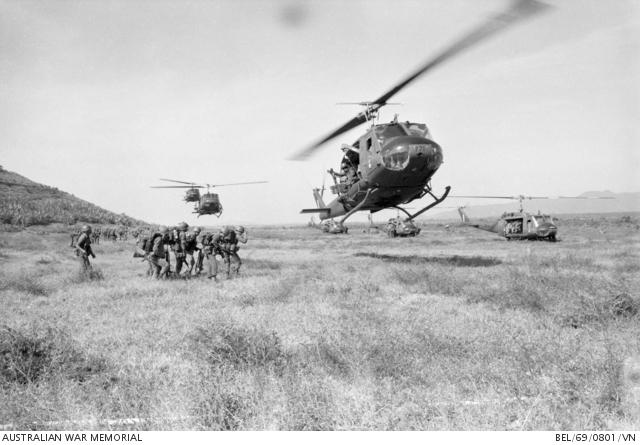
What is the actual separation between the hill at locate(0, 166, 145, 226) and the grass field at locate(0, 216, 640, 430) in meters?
38.6

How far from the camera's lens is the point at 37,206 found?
1842 inches

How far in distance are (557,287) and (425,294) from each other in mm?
2807

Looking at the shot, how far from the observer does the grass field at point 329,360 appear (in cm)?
325

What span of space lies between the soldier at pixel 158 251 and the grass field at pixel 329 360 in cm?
282

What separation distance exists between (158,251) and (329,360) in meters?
8.74

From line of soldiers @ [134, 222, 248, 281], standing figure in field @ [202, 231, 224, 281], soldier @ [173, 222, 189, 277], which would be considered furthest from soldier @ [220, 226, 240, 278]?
soldier @ [173, 222, 189, 277]

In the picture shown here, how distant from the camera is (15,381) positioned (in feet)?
12.7

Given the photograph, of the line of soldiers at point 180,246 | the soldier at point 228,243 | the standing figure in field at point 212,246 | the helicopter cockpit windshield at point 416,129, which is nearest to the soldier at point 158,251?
the line of soldiers at point 180,246

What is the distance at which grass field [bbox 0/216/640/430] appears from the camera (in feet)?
10.7

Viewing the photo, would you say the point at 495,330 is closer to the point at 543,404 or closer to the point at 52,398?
the point at 543,404

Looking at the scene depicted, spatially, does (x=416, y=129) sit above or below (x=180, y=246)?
above

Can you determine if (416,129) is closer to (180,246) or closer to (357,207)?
(357,207)

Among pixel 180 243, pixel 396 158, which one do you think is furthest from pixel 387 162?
pixel 180 243

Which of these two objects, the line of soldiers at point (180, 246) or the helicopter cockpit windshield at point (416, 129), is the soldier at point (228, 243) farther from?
the helicopter cockpit windshield at point (416, 129)
